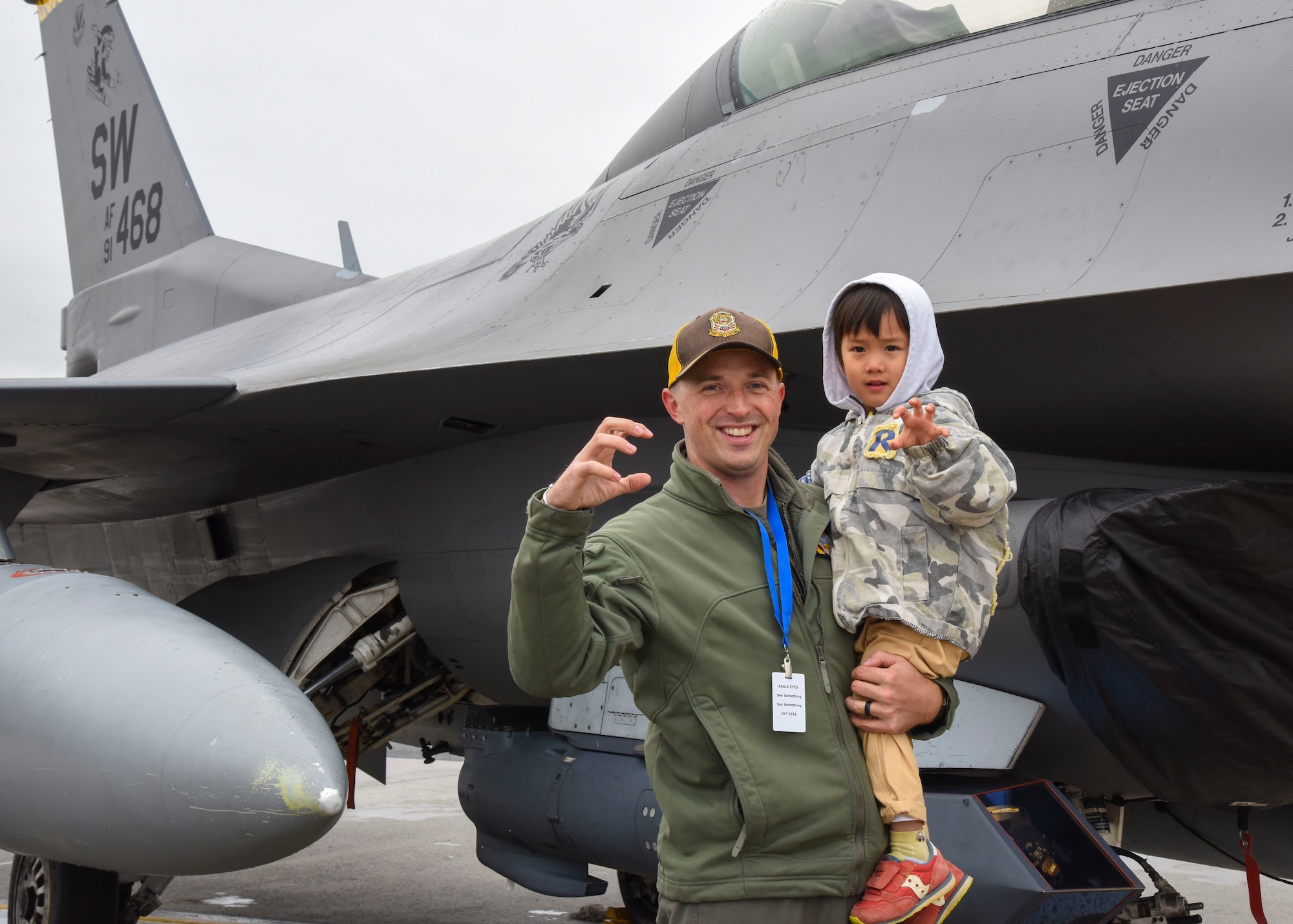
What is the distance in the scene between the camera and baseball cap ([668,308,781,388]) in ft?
6.00

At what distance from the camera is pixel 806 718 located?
1.74m

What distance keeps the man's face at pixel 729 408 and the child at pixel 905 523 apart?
22 centimetres

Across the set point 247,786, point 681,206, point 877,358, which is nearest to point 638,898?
point 247,786

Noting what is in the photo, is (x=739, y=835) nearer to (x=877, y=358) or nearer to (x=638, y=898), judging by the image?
(x=877, y=358)

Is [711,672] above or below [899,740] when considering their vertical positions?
above

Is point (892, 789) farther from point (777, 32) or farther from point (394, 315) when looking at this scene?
point (394, 315)

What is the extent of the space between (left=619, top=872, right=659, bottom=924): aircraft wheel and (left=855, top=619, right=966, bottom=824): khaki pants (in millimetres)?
4729

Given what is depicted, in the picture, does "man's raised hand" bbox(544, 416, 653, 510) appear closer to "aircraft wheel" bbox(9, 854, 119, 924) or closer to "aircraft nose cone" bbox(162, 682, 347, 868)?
"aircraft nose cone" bbox(162, 682, 347, 868)

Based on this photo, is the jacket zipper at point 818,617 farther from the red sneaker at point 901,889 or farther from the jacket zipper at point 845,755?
the red sneaker at point 901,889

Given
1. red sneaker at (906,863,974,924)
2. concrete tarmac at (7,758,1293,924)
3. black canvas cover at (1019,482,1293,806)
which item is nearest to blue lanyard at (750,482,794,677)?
red sneaker at (906,863,974,924)

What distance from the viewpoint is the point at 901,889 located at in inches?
65.7

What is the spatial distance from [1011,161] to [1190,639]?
1.42 metres

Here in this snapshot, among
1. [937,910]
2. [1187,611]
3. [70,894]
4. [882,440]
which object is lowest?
[70,894]

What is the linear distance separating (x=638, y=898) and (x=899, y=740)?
15.9 ft
